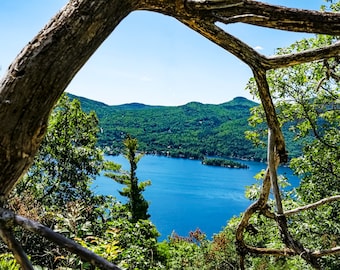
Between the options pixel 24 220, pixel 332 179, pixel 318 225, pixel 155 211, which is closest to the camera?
pixel 24 220

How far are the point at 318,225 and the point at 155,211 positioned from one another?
132ft

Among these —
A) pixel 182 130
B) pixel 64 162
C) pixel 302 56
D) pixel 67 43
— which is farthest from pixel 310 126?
pixel 182 130

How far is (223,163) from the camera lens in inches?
3374

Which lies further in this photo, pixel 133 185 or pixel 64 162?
pixel 133 185

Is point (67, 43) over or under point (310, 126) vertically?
under

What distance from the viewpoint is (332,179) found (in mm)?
9180

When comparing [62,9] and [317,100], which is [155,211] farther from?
[62,9]

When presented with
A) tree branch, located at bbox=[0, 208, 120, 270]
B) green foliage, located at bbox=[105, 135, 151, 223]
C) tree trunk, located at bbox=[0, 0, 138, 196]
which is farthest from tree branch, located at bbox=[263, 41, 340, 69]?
green foliage, located at bbox=[105, 135, 151, 223]

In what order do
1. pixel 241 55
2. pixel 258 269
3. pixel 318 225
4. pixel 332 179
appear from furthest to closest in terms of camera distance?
pixel 332 179, pixel 318 225, pixel 258 269, pixel 241 55

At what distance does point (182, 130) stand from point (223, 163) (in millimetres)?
24973

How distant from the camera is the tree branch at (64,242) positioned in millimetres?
701

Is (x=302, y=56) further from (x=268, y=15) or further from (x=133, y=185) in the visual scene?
(x=133, y=185)

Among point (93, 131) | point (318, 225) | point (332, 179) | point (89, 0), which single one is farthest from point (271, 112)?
point (93, 131)

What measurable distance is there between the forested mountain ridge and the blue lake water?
6013 mm
